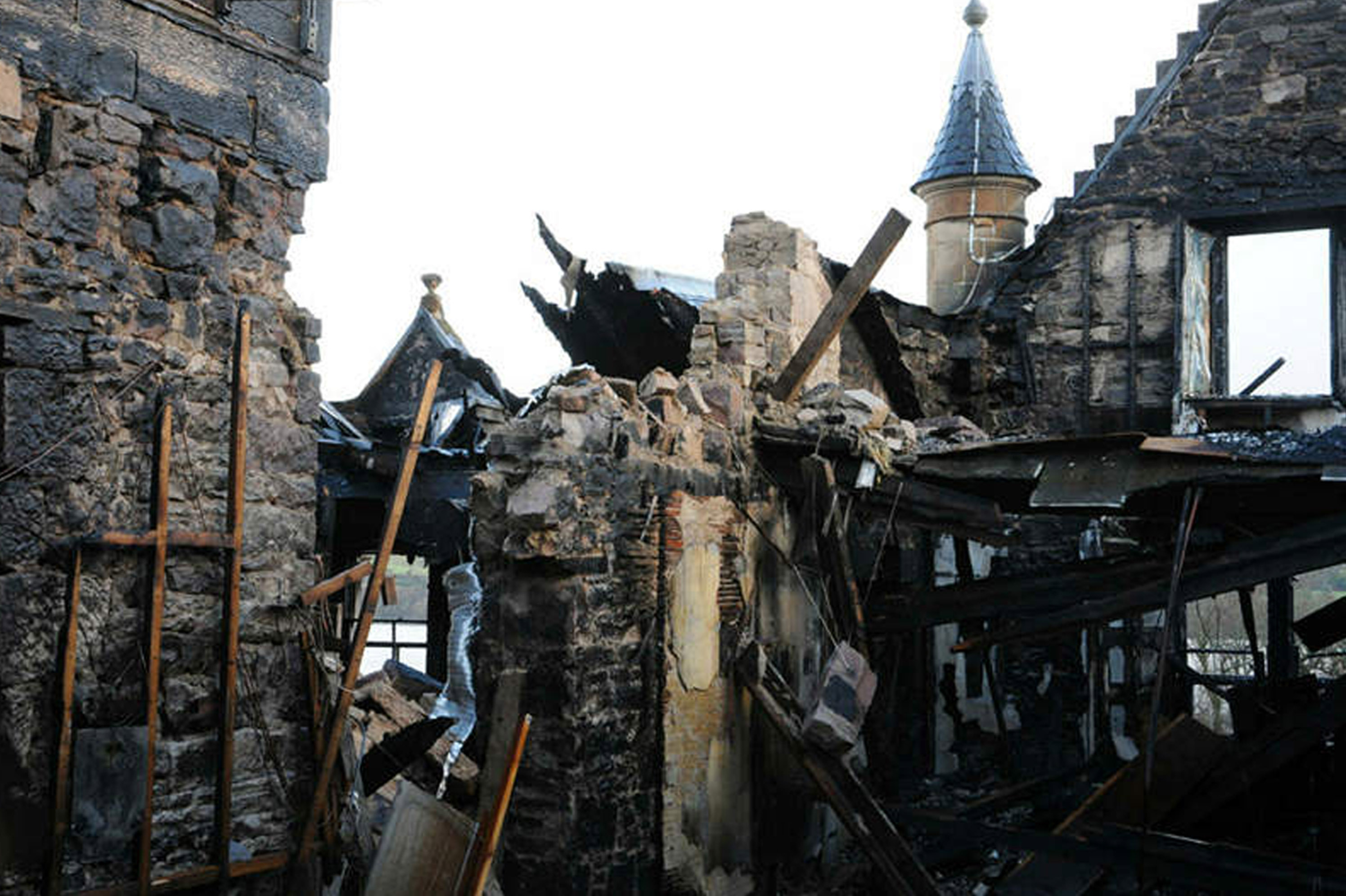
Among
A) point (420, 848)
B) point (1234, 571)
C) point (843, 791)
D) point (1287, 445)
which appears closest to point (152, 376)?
point (420, 848)

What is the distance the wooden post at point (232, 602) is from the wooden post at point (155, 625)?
26 cm

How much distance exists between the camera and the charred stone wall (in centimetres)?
1150

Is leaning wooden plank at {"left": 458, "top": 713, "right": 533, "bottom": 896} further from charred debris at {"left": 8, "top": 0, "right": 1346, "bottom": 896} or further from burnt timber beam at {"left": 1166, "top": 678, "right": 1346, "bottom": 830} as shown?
burnt timber beam at {"left": 1166, "top": 678, "right": 1346, "bottom": 830}

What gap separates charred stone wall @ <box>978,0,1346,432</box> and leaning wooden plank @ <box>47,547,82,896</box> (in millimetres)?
9936

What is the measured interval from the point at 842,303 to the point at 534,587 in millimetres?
3035

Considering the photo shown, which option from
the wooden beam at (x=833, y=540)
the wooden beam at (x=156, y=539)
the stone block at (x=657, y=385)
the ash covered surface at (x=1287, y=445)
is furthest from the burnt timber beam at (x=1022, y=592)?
the wooden beam at (x=156, y=539)

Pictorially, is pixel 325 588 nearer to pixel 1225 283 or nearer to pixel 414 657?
pixel 1225 283

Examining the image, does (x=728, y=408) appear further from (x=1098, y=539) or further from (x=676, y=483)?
(x=1098, y=539)

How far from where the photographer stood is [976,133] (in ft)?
50.1

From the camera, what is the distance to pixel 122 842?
473 cm

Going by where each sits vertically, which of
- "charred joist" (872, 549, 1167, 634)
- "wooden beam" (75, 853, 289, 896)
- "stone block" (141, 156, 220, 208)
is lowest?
"wooden beam" (75, 853, 289, 896)

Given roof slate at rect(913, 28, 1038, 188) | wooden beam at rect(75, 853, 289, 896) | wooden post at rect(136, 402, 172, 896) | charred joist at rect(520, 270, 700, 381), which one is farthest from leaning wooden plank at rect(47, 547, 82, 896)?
roof slate at rect(913, 28, 1038, 188)

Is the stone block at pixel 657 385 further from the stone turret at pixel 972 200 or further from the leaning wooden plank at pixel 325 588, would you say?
the stone turret at pixel 972 200

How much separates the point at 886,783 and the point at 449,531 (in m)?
6.06
